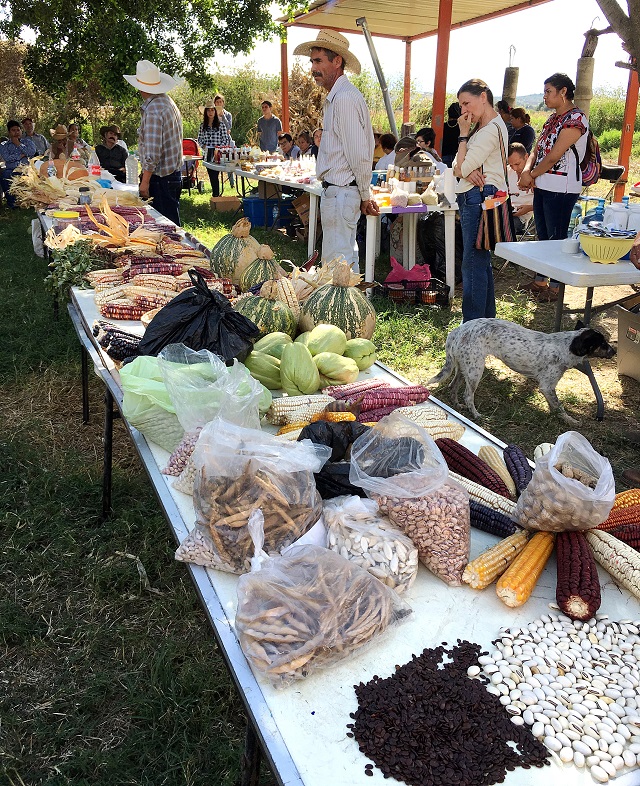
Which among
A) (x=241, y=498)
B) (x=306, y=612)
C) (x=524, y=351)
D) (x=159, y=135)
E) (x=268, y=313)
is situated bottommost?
(x=524, y=351)

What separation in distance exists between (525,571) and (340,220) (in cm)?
466

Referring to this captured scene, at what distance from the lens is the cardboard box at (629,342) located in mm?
4906

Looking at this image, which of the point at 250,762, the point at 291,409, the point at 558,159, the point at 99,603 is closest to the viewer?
the point at 250,762

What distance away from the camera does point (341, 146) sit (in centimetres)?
550

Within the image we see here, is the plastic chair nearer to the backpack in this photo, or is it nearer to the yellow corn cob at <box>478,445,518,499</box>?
the backpack

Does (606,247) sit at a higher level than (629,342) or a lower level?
higher

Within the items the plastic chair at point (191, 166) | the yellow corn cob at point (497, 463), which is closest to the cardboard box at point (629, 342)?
the yellow corn cob at point (497, 463)

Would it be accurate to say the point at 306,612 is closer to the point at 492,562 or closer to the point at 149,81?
the point at 492,562

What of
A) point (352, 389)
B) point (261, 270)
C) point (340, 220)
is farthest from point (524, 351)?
point (340, 220)

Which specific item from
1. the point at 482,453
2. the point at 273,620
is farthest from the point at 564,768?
the point at 482,453

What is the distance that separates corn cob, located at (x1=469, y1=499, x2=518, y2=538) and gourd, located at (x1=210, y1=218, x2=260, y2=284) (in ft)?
8.58

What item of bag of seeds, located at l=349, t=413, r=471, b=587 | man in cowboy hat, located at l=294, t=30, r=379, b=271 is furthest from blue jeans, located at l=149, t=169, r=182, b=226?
bag of seeds, located at l=349, t=413, r=471, b=587

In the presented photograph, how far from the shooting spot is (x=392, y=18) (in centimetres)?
1408

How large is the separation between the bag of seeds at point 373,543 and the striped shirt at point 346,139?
4.38 metres
